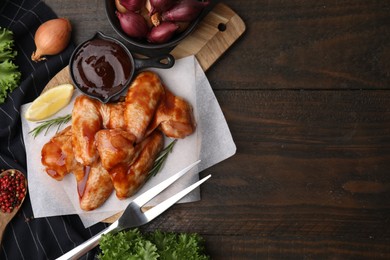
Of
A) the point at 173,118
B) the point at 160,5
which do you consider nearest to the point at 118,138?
the point at 173,118

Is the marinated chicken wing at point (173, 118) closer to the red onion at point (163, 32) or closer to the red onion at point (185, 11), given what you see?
the red onion at point (163, 32)

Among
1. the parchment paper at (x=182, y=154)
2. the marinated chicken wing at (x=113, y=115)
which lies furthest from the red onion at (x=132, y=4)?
the marinated chicken wing at (x=113, y=115)

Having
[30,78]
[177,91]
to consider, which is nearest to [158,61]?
[177,91]

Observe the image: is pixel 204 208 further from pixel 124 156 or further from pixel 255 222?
pixel 124 156

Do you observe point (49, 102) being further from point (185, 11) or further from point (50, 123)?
point (185, 11)

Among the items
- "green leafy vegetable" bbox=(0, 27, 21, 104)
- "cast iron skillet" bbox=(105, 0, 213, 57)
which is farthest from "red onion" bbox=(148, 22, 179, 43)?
"green leafy vegetable" bbox=(0, 27, 21, 104)
